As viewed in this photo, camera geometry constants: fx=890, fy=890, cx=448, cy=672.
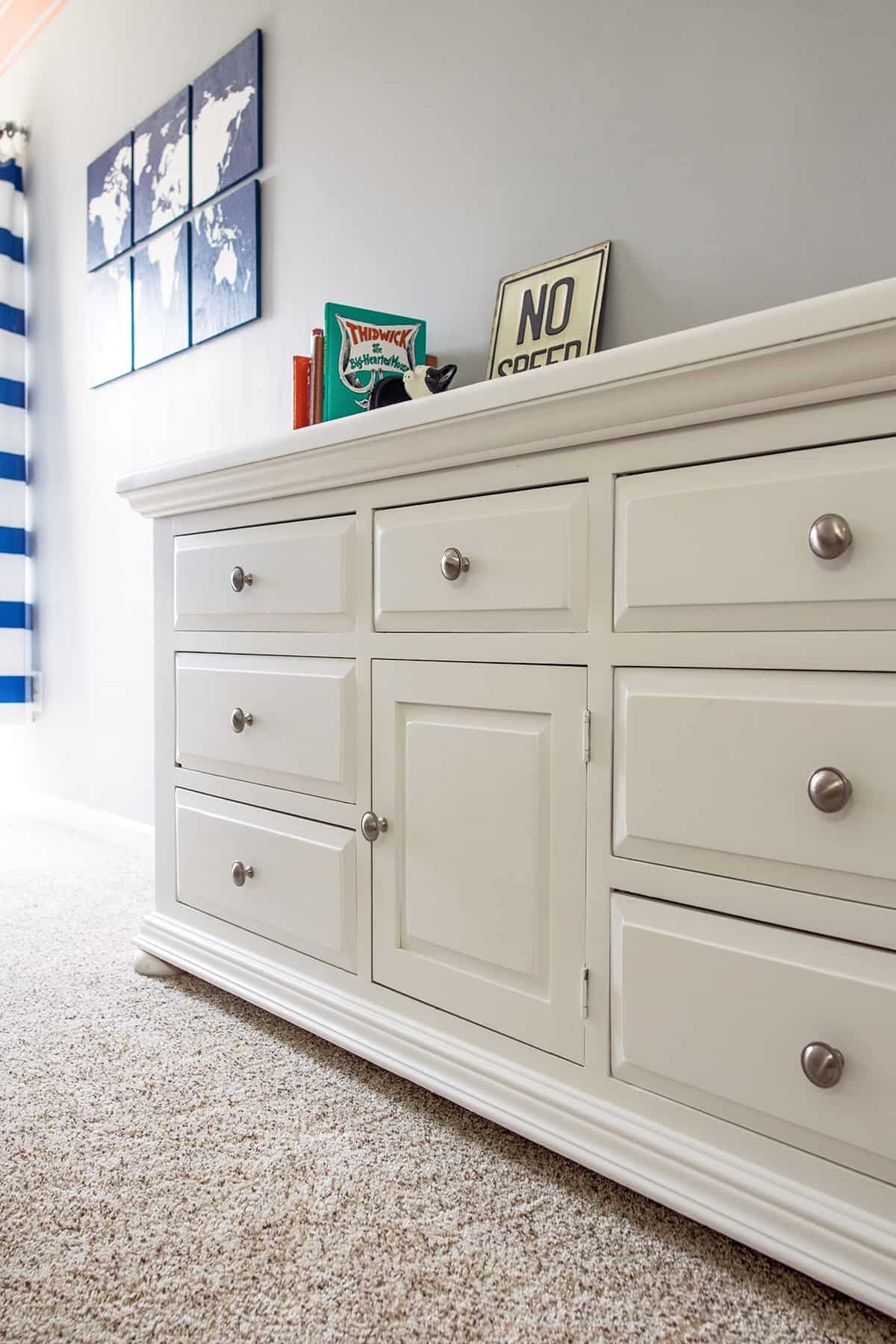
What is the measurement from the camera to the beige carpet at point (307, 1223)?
72 cm

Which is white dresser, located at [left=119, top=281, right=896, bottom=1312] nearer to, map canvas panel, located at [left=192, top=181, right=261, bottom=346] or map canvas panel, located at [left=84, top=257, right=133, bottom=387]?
map canvas panel, located at [left=192, top=181, right=261, bottom=346]

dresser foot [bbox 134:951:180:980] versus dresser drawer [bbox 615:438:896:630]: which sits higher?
dresser drawer [bbox 615:438:896:630]

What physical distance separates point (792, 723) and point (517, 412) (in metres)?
0.41

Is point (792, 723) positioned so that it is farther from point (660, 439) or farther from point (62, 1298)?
point (62, 1298)

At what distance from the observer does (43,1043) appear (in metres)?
1.20

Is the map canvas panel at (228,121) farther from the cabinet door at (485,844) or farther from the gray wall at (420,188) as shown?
the cabinet door at (485,844)

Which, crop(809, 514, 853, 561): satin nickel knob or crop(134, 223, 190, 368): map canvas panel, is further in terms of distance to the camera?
crop(134, 223, 190, 368): map canvas panel

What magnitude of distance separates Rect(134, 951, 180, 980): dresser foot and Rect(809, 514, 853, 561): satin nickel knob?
1.19m

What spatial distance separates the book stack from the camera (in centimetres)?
143

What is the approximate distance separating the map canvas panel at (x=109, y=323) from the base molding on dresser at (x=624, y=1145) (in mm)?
1785

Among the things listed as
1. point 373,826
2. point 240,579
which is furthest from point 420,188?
point 373,826

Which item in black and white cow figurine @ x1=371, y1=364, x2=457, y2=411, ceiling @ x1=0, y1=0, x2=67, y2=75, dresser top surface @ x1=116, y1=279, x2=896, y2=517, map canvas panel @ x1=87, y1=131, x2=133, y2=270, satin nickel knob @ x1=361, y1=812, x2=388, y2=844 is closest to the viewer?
dresser top surface @ x1=116, y1=279, x2=896, y2=517

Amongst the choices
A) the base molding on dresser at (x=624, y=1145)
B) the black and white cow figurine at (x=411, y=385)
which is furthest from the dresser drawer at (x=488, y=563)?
the base molding on dresser at (x=624, y=1145)

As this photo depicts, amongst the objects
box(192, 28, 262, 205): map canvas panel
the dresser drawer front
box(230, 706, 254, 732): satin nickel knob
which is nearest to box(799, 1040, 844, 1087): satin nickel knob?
the dresser drawer front
